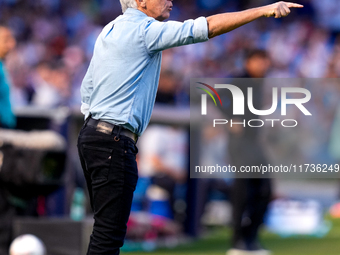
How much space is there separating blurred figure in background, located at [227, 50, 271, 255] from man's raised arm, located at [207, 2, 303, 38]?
337 centimetres

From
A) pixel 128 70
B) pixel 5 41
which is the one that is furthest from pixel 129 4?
pixel 5 41

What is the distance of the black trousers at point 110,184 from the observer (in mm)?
3344

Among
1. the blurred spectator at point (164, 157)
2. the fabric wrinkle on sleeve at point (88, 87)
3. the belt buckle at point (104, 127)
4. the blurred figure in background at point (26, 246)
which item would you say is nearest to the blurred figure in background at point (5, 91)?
the blurred figure in background at point (26, 246)

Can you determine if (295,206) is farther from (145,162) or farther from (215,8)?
(215,8)

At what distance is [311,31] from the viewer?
1599cm

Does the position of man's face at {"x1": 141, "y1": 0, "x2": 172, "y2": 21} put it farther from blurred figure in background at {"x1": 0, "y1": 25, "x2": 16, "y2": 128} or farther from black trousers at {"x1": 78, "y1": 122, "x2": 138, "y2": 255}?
blurred figure in background at {"x1": 0, "y1": 25, "x2": 16, "y2": 128}

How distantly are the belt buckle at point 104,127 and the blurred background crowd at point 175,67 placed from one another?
10.6 ft

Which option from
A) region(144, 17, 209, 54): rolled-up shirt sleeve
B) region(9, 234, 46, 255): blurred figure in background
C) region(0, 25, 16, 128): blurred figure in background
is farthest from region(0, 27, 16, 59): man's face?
region(144, 17, 209, 54): rolled-up shirt sleeve

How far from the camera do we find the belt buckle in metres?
3.35

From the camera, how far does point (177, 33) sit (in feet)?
10.4

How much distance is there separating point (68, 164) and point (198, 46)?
9293 millimetres

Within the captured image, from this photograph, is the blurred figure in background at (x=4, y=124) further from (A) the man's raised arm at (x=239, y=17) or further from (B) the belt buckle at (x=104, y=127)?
(A) the man's raised arm at (x=239, y=17)

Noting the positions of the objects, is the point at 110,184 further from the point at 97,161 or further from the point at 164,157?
the point at 164,157

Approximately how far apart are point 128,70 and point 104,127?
35cm
